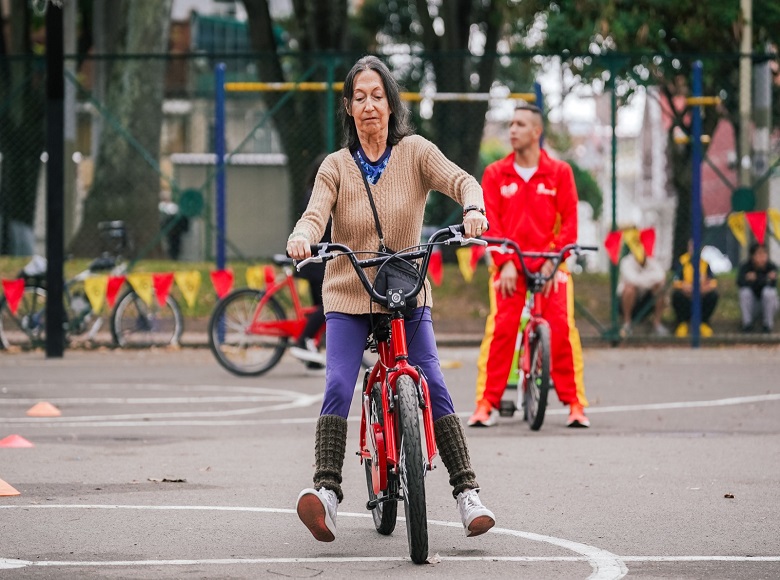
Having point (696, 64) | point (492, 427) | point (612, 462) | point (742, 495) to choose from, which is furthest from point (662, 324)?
point (742, 495)

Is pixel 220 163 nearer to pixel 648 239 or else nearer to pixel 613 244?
pixel 613 244

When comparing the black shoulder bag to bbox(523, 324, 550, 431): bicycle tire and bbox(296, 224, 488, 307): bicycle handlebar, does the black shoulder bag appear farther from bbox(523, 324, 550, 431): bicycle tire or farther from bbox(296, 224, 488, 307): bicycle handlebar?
bbox(523, 324, 550, 431): bicycle tire

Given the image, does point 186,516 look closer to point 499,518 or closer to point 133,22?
point 499,518

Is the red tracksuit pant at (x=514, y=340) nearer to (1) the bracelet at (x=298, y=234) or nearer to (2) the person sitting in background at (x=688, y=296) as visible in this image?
(1) the bracelet at (x=298, y=234)

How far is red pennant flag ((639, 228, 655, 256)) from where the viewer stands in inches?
713

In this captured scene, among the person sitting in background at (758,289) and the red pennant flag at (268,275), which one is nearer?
the red pennant flag at (268,275)

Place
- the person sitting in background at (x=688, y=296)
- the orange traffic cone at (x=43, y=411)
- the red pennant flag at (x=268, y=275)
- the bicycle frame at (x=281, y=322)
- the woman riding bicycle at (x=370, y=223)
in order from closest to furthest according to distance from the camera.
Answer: the woman riding bicycle at (x=370, y=223) < the orange traffic cone at (x=43, y=411) < the bicycle frame at (x=281, y=322) < the red pennant flag at (x=268, y=275) < the person sitting in background at (x=688, y=296)

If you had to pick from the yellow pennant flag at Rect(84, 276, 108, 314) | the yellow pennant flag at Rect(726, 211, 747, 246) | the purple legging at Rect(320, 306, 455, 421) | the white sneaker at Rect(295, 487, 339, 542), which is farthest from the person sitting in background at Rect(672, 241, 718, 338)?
the white sneaker at Rect(295, 487, 339, 542)

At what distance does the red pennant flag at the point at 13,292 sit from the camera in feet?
56.0

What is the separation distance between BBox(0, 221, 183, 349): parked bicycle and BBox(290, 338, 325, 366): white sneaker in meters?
3.55

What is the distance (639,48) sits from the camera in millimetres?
19984

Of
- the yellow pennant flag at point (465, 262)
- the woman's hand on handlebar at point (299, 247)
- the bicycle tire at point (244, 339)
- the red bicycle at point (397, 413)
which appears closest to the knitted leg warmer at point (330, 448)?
the red bicycle at point (397, 413)

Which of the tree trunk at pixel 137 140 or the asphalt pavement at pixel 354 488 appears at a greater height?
the tree trunk at pixel 137 140

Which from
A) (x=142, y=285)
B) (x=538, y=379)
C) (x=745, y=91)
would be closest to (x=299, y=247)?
(x=538, y=379)
